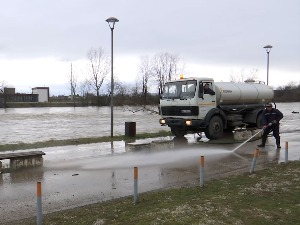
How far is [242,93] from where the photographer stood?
2053 centimetres

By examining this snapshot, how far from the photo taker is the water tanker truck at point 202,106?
18031 mm

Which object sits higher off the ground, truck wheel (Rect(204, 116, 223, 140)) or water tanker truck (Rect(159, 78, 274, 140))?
water tanker truck (Rect(159, 78, 274, 140))

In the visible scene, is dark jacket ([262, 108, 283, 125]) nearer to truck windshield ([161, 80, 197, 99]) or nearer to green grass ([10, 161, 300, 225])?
truck windshield ([161, 80, 197, 99])

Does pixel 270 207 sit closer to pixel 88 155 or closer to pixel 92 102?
pixel 88 155

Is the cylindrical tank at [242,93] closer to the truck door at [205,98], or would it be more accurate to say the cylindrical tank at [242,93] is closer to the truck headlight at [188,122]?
the truck door at [205,98]

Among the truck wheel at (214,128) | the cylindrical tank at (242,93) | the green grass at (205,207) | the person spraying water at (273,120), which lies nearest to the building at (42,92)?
the cylindrical tank at (242,93)

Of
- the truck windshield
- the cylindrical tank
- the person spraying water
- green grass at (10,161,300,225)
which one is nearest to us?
green grass at (10,161,300,225)

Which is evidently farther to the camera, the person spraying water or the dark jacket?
the dark jacket

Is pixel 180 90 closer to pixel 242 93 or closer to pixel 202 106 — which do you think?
pixel 202 106

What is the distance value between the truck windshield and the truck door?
0.35m

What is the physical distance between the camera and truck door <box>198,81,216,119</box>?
18047mm

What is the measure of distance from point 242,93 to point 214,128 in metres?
3.17

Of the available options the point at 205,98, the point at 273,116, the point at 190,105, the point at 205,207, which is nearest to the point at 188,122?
the point at 190,105

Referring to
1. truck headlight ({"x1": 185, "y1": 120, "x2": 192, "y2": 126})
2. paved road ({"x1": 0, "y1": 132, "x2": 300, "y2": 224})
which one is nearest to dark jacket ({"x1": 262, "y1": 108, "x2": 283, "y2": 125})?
paved road ({"x1": 0, "y1": 132, "x2": 300, "y2": 224})
